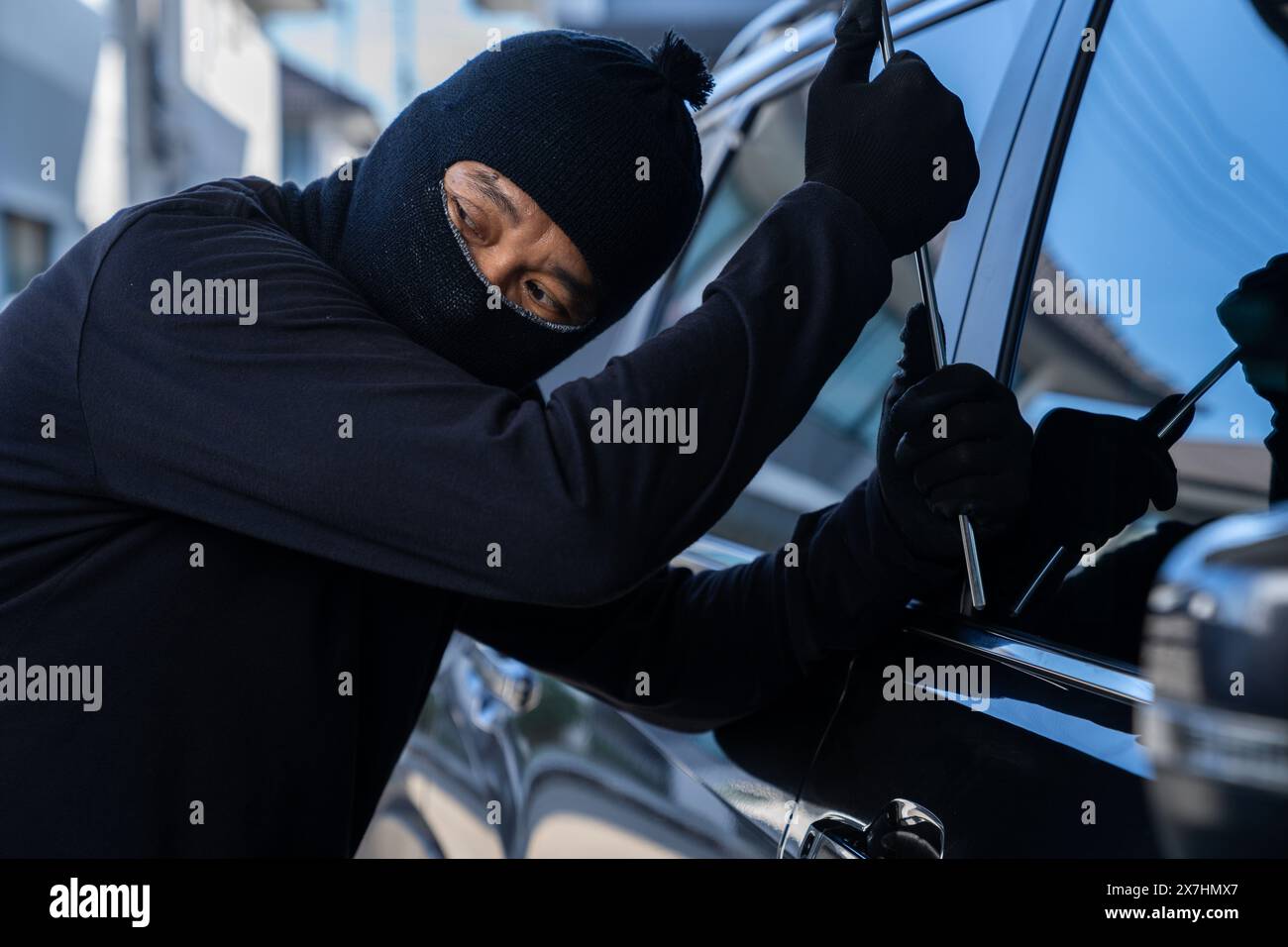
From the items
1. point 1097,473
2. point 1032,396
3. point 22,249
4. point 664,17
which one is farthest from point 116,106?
point 1097,473

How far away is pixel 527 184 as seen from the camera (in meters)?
1.36

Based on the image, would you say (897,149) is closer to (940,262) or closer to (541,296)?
(940,262)

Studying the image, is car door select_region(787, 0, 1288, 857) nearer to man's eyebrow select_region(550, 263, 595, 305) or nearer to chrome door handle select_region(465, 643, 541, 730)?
man's eyebrow select_region(550, 263, 595, 305)

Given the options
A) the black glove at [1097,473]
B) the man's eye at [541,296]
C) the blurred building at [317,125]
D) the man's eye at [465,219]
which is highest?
the blurred building at [317,125]

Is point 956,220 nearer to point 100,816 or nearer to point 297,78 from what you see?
point 100,816

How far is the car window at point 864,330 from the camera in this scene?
1.48 m

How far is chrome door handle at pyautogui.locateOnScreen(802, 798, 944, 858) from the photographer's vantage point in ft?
3.73

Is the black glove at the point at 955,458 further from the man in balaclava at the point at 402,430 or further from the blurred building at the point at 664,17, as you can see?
the blurred building at the point at 664,17

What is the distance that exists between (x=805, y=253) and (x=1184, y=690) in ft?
2.17

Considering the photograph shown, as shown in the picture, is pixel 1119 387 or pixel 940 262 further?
pixel 940 262

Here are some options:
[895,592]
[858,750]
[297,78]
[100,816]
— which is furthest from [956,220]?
[297,78]

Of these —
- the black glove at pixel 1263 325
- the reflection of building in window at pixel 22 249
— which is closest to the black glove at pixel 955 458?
the black glove at pixel 1263 325

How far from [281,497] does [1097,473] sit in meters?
0.78

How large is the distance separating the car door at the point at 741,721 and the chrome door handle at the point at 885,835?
0.09 metres
